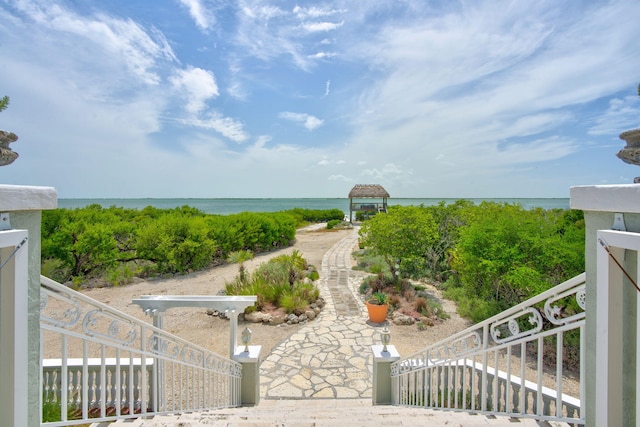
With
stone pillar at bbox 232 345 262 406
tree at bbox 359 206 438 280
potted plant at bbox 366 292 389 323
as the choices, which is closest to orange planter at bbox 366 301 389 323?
potted plant at bbox 366 292 389 323

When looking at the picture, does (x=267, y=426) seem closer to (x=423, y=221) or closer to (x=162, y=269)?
(x=423, y=221)

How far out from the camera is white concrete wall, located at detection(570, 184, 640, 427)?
1330 mm

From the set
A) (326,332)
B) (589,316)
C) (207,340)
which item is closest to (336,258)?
(326,332)

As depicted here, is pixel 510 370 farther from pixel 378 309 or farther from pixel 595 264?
pixel 378 309

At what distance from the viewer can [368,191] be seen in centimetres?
2616

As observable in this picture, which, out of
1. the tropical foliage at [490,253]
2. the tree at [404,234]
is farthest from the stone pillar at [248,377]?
the tree at [404,234]

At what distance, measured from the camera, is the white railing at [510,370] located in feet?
5.85

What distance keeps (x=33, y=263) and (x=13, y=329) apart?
31 cm

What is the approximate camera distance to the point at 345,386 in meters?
4.45

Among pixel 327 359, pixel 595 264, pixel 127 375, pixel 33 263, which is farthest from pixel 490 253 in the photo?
pixel 33 263

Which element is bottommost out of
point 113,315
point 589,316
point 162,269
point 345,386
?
point 345,386

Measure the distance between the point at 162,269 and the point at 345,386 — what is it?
867 cm

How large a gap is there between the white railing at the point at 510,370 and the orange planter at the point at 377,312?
2122 mm

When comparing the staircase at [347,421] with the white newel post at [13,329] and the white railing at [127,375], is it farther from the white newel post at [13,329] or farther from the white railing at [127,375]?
the white newel post at [13,329]
